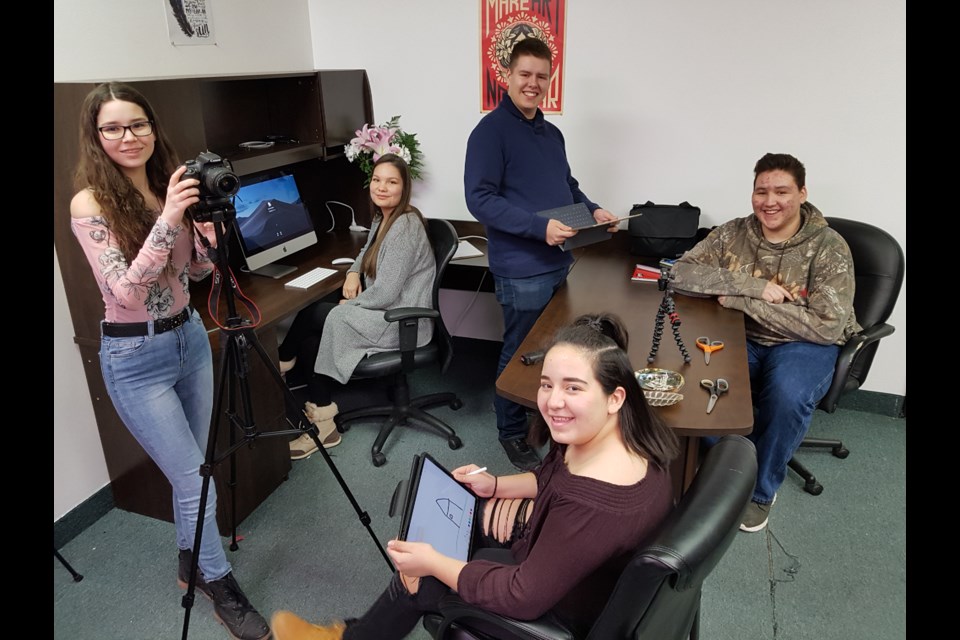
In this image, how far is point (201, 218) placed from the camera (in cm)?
161

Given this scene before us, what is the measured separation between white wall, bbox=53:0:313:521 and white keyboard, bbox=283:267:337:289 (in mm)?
→ 805

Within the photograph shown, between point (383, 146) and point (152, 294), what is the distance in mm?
1766

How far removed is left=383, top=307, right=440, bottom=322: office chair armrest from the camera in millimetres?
2600

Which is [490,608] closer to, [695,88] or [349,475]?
[349,475]

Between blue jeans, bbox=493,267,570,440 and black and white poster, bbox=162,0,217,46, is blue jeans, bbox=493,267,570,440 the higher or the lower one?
the lower one

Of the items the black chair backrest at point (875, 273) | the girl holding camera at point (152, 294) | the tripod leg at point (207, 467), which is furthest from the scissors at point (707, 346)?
the girl holding camera at point (152, 294)

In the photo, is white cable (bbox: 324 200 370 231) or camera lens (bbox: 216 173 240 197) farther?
white cable (bbox: 324 200 370 231)

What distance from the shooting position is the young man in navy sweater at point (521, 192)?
2406 mm

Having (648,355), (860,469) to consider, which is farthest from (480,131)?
(860,469)

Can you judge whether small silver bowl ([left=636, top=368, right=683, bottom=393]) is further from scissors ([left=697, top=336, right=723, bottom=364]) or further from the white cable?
the white cable

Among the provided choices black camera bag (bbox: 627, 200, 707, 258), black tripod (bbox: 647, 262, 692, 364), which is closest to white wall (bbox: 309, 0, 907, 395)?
black camera bag (bbox: 627, 200, 707, 258)

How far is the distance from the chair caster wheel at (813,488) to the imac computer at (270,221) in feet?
7.56

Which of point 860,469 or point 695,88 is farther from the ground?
point 695,88
